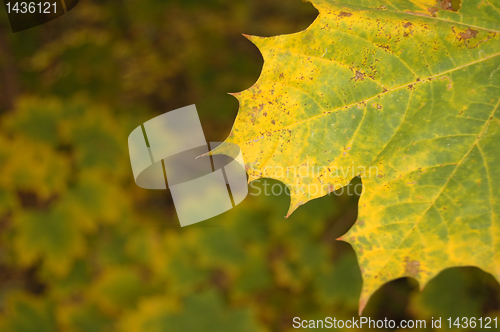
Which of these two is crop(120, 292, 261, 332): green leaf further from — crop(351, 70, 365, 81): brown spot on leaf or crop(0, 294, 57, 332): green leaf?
crop(351, 70, 365, 81): brown spot on leaf

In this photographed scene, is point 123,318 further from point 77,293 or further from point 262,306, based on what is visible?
point 262,306

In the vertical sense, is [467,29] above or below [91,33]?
below

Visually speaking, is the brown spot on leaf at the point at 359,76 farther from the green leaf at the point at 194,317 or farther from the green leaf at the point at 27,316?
the green leaf at the point at 27,316

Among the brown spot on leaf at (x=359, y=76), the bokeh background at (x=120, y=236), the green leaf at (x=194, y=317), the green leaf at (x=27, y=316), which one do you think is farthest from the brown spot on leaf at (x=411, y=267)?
the green leaf at (x=27, y=316)

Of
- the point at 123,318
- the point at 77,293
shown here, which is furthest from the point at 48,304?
the point at 123,318

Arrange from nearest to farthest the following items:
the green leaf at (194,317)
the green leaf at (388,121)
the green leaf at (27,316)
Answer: the green leaf at (388,121) → the green leaf at (194,317) → the green leaf at (27,316)

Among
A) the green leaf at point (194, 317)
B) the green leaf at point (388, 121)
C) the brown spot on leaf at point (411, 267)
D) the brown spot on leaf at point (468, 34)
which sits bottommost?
the green leaf at point (194, 317)

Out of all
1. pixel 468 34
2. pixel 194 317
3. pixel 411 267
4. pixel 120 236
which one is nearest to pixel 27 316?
pixel 120 236
